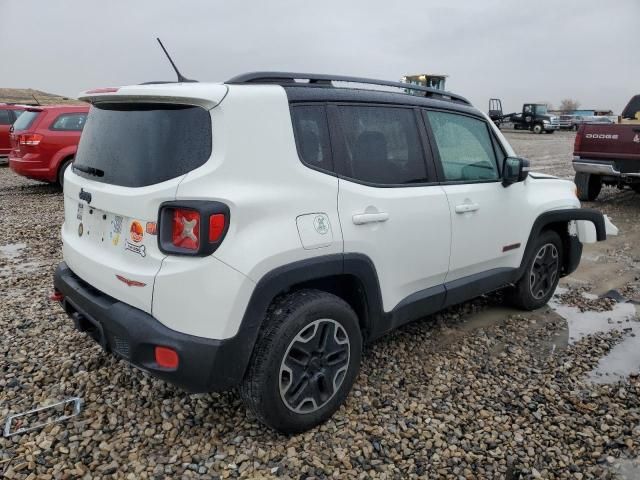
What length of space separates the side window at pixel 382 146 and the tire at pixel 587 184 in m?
7.48

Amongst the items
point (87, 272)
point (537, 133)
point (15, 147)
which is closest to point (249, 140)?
point (87, 272)

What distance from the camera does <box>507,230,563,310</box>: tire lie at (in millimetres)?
4238

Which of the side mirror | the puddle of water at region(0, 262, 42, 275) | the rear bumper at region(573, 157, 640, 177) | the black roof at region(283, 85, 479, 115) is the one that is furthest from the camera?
the rear bumper at region(573, 157, 640, 177)

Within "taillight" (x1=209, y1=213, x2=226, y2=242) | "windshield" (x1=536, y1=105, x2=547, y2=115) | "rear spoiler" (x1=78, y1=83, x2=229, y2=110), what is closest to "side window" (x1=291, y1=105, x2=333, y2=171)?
"rear spoiler" (x1=78, y1=83, x2=229, y2=110)

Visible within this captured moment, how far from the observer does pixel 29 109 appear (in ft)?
32.9

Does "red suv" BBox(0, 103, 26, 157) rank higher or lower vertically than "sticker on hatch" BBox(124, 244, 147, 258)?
higher

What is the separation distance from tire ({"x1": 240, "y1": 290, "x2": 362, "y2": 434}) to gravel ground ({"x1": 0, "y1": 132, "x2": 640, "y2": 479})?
16cm

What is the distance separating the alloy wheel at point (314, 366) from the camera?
259cm

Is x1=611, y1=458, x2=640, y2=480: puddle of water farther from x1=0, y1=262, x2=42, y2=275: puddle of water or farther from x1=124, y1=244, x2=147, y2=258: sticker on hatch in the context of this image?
x1=0, y1=262, x2=42, y2=275: puddle of water

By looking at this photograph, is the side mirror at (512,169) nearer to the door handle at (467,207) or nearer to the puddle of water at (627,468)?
the door handle at (467,207)

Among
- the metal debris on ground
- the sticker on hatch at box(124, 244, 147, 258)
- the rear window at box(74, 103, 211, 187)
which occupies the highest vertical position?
the rear window at box(74, 103, 211, 187)

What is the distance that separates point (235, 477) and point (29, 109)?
9.94m

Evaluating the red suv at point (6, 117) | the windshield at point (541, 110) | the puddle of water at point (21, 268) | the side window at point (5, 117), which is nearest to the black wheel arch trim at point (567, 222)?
the puddle of water at point (21, 268)

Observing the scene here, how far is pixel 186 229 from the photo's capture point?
2266 millimetres
